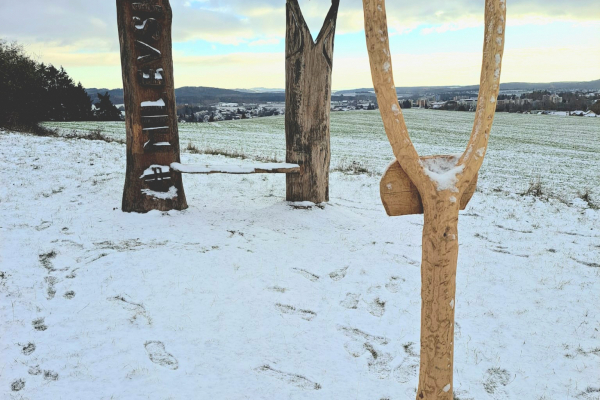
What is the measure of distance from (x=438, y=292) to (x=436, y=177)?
0.51m

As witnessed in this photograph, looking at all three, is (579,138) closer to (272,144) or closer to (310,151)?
(272,144)

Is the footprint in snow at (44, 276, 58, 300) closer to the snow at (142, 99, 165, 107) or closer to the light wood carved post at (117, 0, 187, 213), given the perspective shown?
the light wood carved post at (117, 0, 187, 213)

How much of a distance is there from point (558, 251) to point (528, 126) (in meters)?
27.1

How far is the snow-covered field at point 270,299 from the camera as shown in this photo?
262 cm

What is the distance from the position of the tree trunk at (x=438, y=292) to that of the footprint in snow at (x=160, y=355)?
172cm

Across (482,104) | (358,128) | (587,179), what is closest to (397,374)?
(482,104)

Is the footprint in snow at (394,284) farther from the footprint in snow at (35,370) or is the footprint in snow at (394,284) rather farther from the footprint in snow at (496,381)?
the footprint in snow at (35,370)

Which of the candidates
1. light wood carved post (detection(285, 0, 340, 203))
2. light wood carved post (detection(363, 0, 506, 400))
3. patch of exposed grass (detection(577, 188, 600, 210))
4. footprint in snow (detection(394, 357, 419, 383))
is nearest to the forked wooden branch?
light wood carved post (detection(363, 0, 506, 400))

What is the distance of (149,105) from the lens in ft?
16.8

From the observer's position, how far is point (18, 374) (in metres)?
2.54

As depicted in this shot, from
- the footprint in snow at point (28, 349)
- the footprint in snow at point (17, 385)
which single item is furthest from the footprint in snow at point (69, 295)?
the footprint in snow at point (17, 385)

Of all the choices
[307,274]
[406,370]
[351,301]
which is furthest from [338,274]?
A: [406,370]

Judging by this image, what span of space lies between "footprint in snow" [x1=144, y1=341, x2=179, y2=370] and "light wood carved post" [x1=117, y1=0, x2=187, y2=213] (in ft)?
8.99

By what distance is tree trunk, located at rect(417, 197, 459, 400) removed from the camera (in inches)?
66.0
